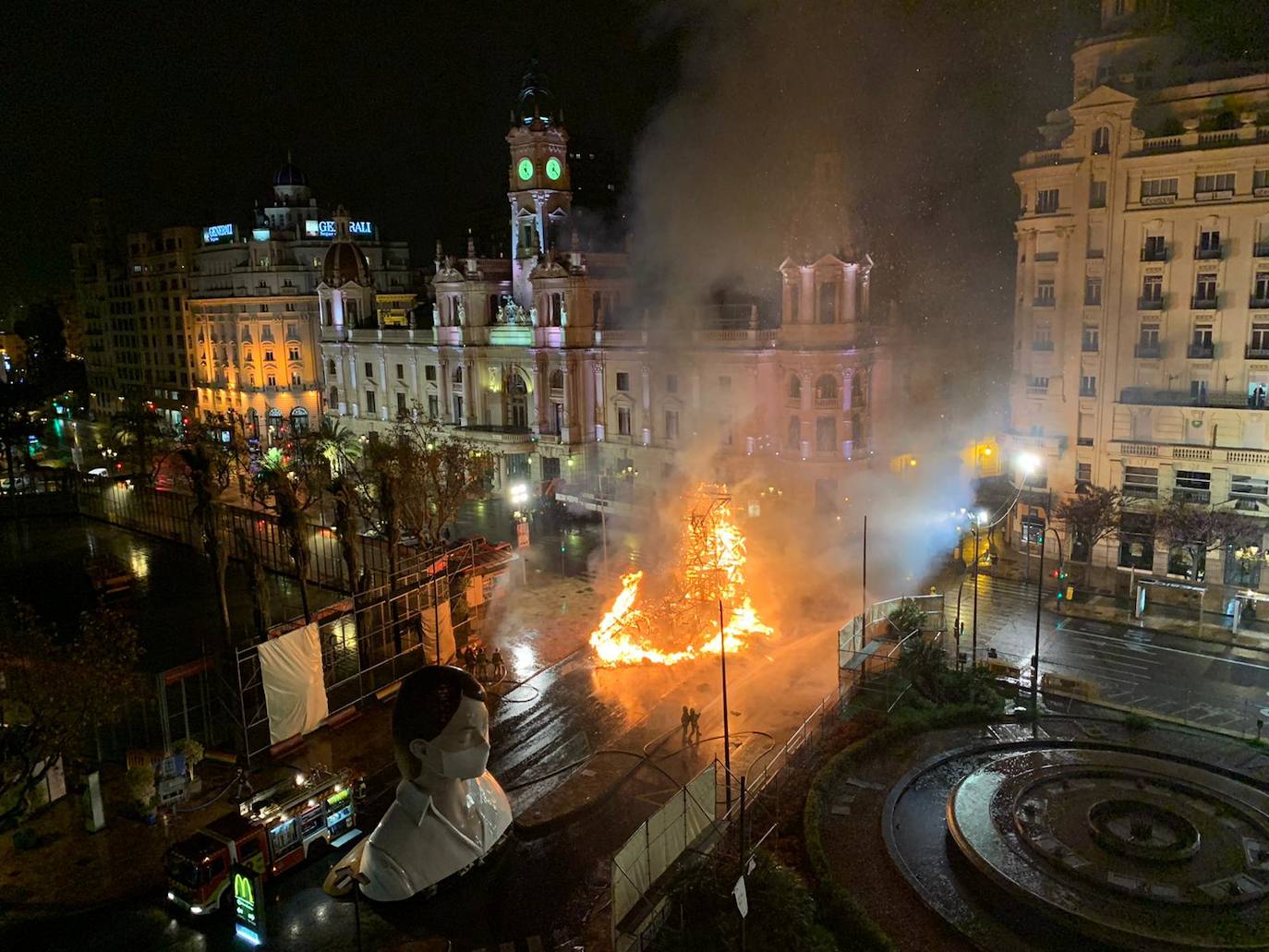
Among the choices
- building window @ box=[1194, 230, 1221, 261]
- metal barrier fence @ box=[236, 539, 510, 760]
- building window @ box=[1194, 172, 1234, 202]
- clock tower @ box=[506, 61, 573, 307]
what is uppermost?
clock tower @ box=[506, 61, 573, 307]

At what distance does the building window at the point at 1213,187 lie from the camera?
39656 mm

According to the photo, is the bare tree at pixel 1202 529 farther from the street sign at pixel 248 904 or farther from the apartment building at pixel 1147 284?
the street sign at pixel 248 904

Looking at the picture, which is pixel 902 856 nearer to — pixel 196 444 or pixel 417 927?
pixel 417 927

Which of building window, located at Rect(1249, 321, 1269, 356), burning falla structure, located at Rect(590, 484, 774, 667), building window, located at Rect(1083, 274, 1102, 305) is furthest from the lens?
building window, located at Rect(1083, 274, 1102, 305)

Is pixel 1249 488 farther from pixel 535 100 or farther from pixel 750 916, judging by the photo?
pixel 535 100

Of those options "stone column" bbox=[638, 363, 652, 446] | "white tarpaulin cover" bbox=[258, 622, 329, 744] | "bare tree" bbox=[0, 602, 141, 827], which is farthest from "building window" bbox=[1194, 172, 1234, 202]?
"bare tree" bbox=[0, 602, 141, 827]

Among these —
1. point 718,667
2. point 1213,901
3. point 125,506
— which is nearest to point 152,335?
point 125,506

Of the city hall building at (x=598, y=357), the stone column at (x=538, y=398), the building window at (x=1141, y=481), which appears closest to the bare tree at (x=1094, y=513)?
the building window at (x=1141, y=481)

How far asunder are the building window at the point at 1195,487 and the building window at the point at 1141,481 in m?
1.14

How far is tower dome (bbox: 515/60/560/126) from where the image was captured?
6488cm

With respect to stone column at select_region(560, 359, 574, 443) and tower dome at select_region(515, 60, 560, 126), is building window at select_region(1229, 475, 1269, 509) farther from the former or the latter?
tower dome at select_region(515, 60, 560, 126)

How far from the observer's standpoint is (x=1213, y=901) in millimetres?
19297

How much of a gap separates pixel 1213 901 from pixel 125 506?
52.1m

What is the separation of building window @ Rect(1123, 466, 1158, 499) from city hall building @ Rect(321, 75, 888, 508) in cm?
1299
